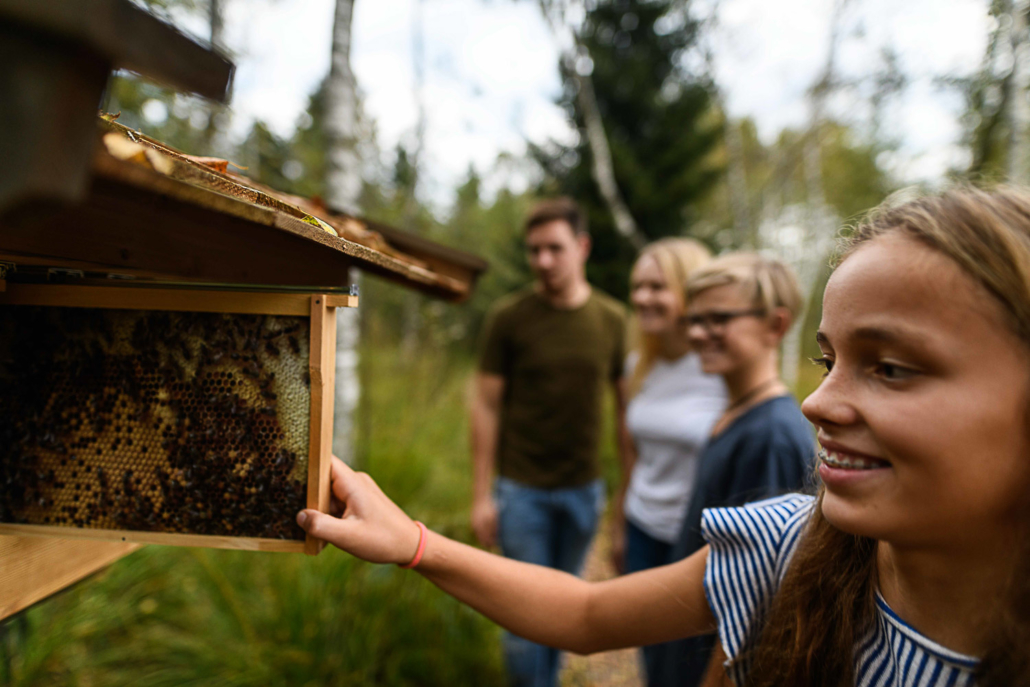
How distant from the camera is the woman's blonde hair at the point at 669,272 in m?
3.61

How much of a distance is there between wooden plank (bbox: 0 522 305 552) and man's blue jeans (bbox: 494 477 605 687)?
261 centimetres

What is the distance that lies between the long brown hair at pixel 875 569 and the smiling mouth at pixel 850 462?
0.79ft

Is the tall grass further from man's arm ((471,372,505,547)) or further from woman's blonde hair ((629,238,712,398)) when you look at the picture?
woman's blonde hair ((629,238,712,398))

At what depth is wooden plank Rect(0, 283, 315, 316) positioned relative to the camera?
1383 mm

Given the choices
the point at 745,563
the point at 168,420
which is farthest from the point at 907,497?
the point at 168,420

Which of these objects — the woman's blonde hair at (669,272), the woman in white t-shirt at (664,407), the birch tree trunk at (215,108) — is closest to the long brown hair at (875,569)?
the woman in white t-shirt at (664,407)

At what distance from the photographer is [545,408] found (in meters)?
4.04

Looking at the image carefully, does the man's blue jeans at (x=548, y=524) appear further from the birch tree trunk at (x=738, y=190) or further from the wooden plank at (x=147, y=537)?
the birch tree trunk at (x=738, y=190)

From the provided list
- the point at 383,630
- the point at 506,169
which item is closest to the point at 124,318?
the point at 383,630

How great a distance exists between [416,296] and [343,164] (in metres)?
3.96

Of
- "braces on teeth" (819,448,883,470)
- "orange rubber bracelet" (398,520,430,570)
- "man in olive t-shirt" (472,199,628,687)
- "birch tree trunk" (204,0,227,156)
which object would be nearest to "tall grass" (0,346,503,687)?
"man in olive t-shirt" (472,199,628,687)

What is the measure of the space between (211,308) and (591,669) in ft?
14.2

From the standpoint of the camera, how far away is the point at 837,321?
108 cm

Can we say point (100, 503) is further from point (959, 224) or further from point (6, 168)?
point (959, 224)
